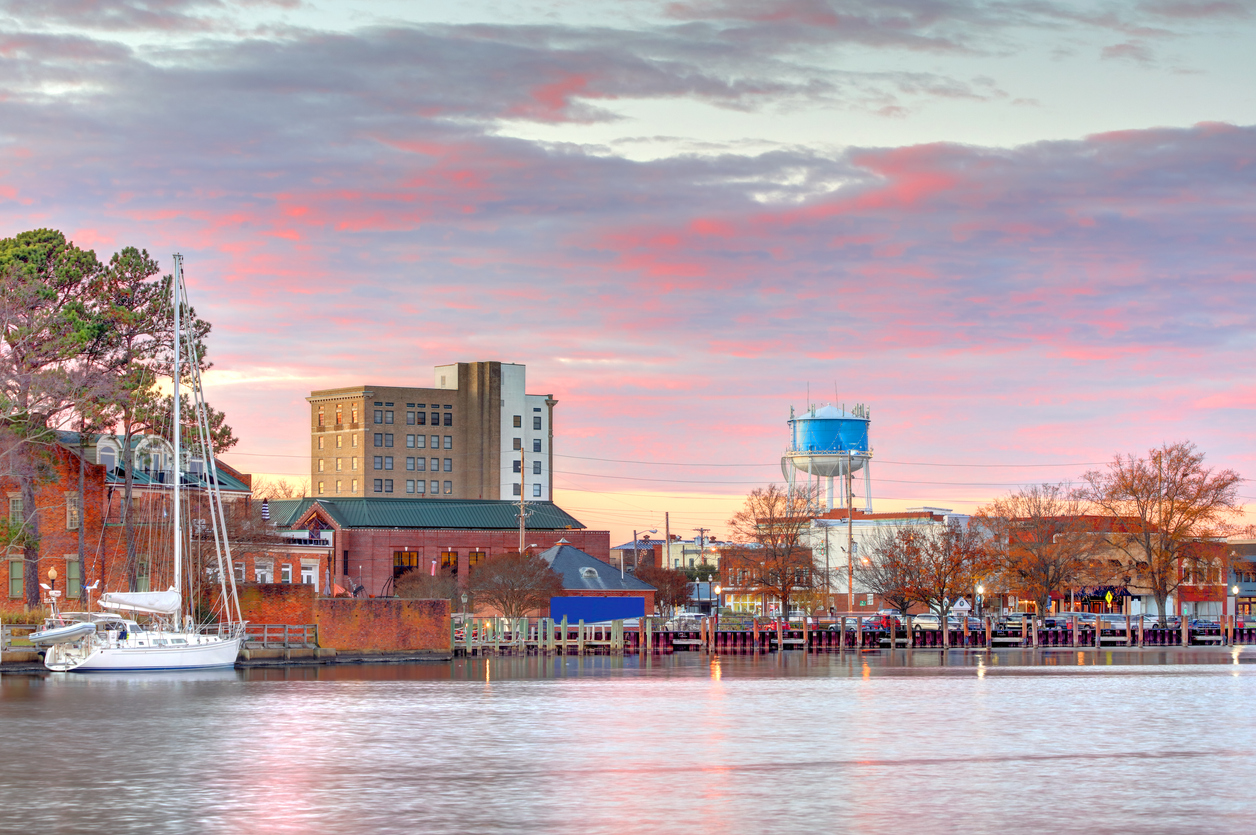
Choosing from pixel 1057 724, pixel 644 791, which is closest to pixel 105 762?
pixel 644 791

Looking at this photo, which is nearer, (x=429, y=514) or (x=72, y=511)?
(x=72, y=511)

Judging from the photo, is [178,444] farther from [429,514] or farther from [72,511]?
[429,514]

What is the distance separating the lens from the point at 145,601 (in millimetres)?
71000

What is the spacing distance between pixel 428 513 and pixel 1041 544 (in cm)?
5835

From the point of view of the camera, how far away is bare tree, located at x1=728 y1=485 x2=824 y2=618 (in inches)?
4719

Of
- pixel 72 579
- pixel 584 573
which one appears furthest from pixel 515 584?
pixel 72 579

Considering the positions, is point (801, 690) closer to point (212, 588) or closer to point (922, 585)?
point (212, 588)

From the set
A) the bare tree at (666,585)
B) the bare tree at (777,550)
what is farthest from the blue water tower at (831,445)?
the bare tree at (777,550)

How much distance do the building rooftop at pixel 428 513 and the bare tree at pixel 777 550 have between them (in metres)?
32.0

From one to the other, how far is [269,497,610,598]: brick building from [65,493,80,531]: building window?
61717 mm

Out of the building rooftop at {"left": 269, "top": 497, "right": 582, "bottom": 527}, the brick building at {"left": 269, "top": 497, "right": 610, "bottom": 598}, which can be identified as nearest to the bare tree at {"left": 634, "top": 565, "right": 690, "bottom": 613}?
the brick building at {"left": 269, "top": 497, "right": 610, "bottom": 598}

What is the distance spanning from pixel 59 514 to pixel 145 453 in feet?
17.3

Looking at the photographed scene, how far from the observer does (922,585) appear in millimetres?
123000

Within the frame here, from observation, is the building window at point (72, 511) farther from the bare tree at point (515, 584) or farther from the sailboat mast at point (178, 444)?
the bare tree at point (515, 584)
